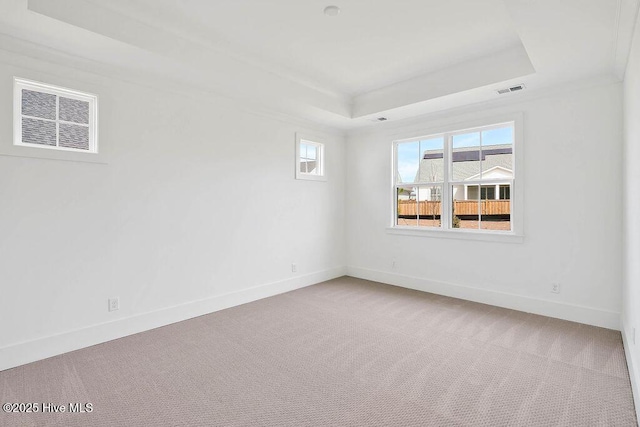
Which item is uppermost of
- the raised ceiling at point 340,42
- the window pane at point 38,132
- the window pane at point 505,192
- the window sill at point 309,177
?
the raised ceiling at point 340,42

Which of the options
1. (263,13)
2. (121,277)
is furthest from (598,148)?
(121,277)

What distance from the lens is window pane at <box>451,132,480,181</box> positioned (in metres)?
4.38

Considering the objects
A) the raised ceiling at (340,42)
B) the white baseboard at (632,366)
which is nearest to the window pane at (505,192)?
the raised ceiling at (340,42)

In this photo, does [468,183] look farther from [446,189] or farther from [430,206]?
[430,206]

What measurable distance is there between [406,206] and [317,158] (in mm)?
1616

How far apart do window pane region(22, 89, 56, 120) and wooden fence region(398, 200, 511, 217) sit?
4.38 metres

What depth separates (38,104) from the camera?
2.78 m

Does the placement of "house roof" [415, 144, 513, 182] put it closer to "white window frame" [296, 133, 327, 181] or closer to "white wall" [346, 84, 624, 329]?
"white wall" [346, 84, 624, 329]

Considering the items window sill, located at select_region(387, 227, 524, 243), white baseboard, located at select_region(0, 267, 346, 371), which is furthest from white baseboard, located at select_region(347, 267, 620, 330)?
white baseboard, located at select_region(0, 267, 346, 371)

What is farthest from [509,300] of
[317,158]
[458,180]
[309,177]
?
[317,158]

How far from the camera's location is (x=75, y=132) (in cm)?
296

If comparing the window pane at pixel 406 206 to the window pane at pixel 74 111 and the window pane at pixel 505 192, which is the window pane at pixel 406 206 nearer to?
the window pane at pixel 505 192

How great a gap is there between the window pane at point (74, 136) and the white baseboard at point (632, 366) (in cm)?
452

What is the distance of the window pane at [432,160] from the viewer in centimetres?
476
